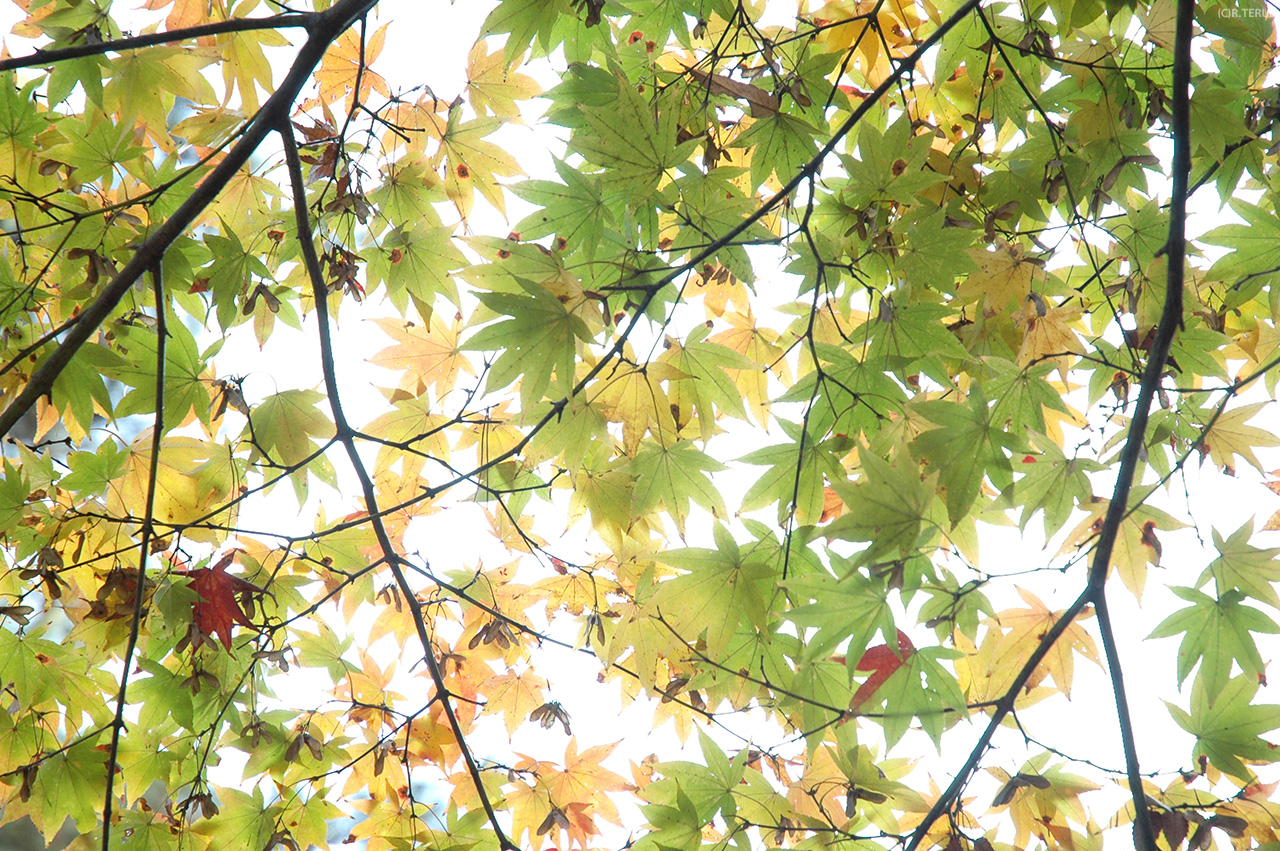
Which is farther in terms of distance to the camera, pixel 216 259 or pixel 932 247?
pixel 216 259

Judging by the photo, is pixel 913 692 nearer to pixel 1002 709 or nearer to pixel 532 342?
pixel 1002 709

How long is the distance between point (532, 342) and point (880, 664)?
662 mm

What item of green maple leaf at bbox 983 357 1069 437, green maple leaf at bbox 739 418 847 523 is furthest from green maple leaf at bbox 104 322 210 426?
green maple leaf at bbox 983 357 1069 437

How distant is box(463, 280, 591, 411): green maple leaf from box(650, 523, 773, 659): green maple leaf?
0.38m

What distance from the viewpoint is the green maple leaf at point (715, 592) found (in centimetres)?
124

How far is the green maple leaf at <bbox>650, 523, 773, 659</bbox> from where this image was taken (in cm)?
124

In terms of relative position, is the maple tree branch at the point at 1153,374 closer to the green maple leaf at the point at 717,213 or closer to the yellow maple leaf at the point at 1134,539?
the yellow maple leaf at the point at 1134,539

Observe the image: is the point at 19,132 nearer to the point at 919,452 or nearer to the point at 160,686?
the point at 160,686

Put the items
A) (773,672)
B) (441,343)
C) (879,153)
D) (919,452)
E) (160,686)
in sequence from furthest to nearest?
(441,343) < (160,686) < (773,672) < (879,153) < (919,452)

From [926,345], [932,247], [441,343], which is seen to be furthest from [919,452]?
[441,343]

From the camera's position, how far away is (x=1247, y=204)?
146 cm

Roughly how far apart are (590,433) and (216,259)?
836 mm

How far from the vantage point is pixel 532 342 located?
1.03 m

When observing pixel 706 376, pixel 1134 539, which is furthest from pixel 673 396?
pixel 1134 539
